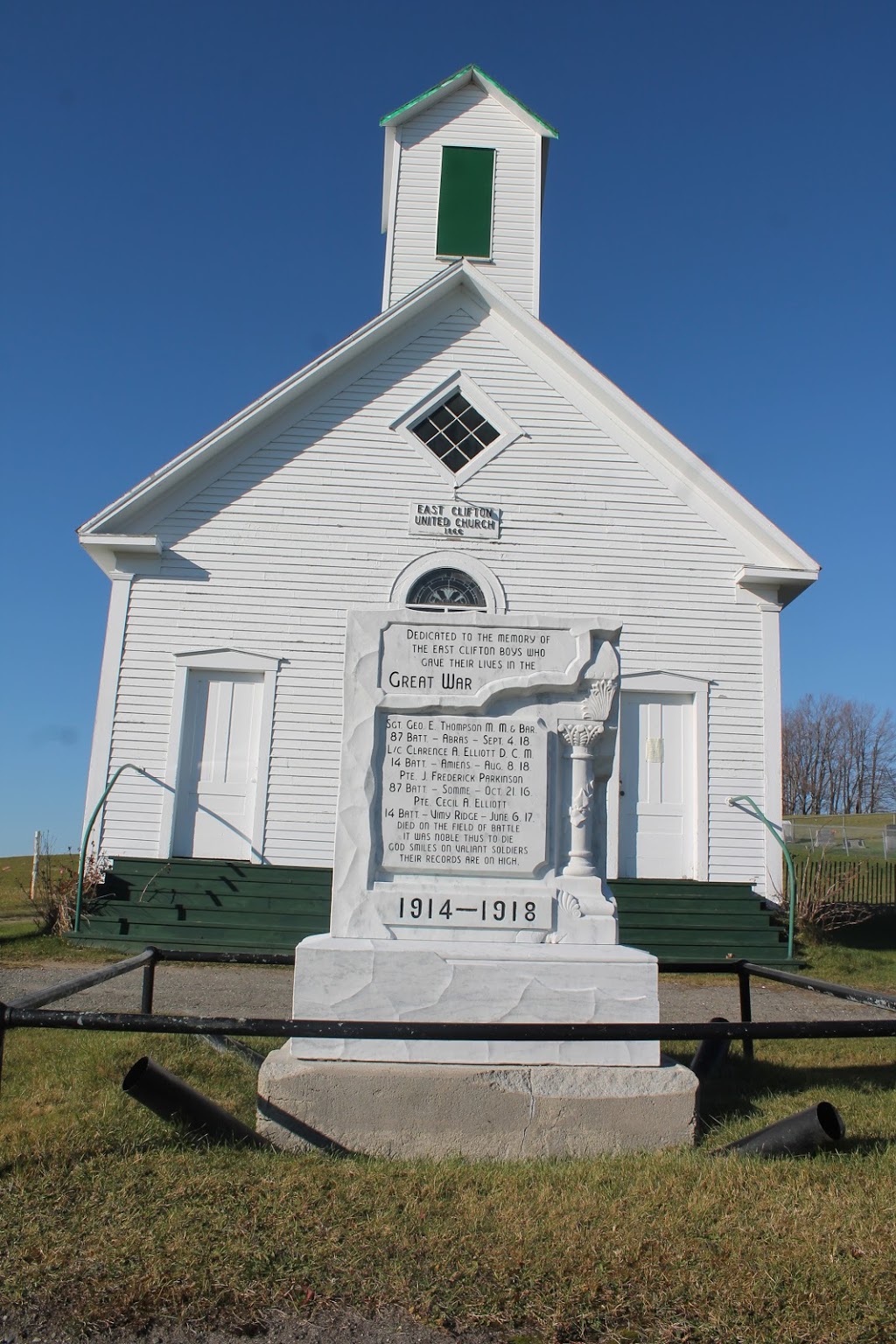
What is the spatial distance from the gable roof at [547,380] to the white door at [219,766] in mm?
2032

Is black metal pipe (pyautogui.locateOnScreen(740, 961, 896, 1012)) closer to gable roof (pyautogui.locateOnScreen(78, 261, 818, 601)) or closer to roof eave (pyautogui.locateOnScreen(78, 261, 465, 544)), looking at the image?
gable roof (pyautogui.locateOnScreen(78, 261, 818, 601))

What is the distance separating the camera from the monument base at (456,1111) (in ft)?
14.0

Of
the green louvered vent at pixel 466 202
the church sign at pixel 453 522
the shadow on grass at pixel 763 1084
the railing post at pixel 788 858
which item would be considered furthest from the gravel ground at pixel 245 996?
the green louvered vent at pixel 466 202

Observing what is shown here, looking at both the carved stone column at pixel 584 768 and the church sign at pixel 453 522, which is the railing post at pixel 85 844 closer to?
the church sign at pixel 453 522

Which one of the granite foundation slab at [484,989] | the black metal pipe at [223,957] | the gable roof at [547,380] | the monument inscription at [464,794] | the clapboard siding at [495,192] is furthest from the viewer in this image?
the clapboard siding at [495,192]

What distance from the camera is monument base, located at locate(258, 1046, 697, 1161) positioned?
4270 mm

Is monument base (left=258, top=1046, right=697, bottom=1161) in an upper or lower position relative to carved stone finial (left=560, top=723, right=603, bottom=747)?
lower

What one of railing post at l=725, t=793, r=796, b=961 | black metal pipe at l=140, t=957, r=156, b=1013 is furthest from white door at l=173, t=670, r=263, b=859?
black metal pipe at l=140, t=957, r=156, b=1013

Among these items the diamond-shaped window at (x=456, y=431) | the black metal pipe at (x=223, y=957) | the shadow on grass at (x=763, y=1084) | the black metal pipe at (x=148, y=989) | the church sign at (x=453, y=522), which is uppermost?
the diamond-shaped window at (x=456, y=431)

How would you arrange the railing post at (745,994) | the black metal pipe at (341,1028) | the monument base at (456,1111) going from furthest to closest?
the railing post at (745,994) < the monument base at (456,1111) < the black metal pipe at (341,1028)

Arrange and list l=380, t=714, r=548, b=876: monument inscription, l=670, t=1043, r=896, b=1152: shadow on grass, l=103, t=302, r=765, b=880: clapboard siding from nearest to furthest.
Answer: l=380, t=714, r=548, b=876: monument inscription, l=670, t=1043, r=896, b=1152: shadow on grass, l=103, t=302, r=765, b=880: clapboard siding

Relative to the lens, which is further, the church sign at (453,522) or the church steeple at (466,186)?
the church steeple at (466,186)

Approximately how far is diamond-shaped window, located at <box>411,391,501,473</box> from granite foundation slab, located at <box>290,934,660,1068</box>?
29.6 feet

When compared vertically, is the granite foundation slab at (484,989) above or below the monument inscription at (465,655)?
below
